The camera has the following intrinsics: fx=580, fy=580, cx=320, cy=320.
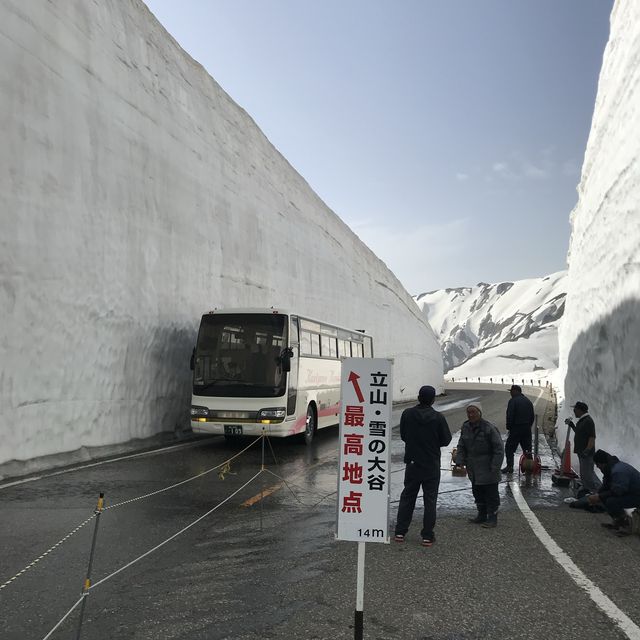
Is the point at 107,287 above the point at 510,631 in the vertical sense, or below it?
above

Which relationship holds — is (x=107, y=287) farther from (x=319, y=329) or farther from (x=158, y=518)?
(x=158, y=518)

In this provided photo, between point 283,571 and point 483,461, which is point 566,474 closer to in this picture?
point 483,461

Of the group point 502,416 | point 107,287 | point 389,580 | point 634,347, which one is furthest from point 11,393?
point 502,416

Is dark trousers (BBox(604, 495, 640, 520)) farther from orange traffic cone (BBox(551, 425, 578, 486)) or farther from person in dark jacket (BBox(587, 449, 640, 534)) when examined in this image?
orange traffic cone (BBox(551, 425, 578, 486))

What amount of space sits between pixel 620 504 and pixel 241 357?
8.21 meters

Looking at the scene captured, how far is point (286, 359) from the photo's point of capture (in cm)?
1245

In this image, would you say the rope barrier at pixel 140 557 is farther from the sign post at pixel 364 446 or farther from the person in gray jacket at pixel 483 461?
the person in gray jacket at pixel 483 461

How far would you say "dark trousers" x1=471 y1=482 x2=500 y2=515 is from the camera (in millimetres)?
6676

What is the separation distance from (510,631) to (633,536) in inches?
132

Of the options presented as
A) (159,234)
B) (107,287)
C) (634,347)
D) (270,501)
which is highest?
(159,234)

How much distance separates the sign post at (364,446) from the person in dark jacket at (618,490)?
12.6ft

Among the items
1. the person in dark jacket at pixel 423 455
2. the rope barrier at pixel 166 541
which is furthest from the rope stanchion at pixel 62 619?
the person in dark jacket at pixel 423 455

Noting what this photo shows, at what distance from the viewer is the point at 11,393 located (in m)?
9.88

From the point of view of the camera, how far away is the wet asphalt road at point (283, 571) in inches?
155
